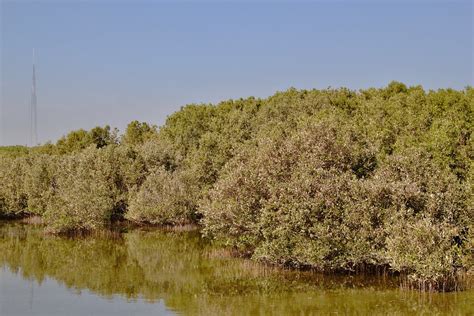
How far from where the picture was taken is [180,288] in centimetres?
3166

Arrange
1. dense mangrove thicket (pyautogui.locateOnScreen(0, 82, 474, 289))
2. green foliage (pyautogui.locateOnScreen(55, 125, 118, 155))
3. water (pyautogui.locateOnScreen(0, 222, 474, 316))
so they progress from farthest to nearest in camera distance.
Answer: green foliage (pyautogui.locateOnScreen(55, 125, 118, 155)) → dense mangrove thicket (pyautogui.locateOnScreen(0, 82, 474, 289)) → water (pyautogui.locateOnScreen(0, 222, 474, 316))

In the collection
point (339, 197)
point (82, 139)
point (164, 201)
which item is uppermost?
point (82, 139)

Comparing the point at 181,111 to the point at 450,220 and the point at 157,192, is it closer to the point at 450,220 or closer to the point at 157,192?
the point at 157,192

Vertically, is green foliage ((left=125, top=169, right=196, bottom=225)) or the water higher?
green foliage ((left=125, top=169, right=196, bottom=225))

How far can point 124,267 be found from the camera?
38125 millimetres

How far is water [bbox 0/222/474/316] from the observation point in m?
26.5

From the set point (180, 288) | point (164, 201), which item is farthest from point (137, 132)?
point (180, 288)

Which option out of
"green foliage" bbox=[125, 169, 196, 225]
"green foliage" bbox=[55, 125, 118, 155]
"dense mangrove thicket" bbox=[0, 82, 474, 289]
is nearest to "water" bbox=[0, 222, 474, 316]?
"dense mangrove thicket" bbox=[0, 82, 474, 289]

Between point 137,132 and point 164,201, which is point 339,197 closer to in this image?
point 164,201

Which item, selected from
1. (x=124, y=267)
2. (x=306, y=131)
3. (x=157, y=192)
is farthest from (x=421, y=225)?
(x=157, y=192)

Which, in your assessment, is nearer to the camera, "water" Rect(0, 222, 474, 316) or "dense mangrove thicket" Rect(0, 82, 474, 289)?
"water" Rect(0, 222, 474, 316)

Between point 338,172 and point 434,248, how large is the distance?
28.9ft

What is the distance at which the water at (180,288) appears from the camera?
2647cm

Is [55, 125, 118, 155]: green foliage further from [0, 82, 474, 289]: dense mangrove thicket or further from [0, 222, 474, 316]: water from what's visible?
[0, 222, 474, 316]: water
